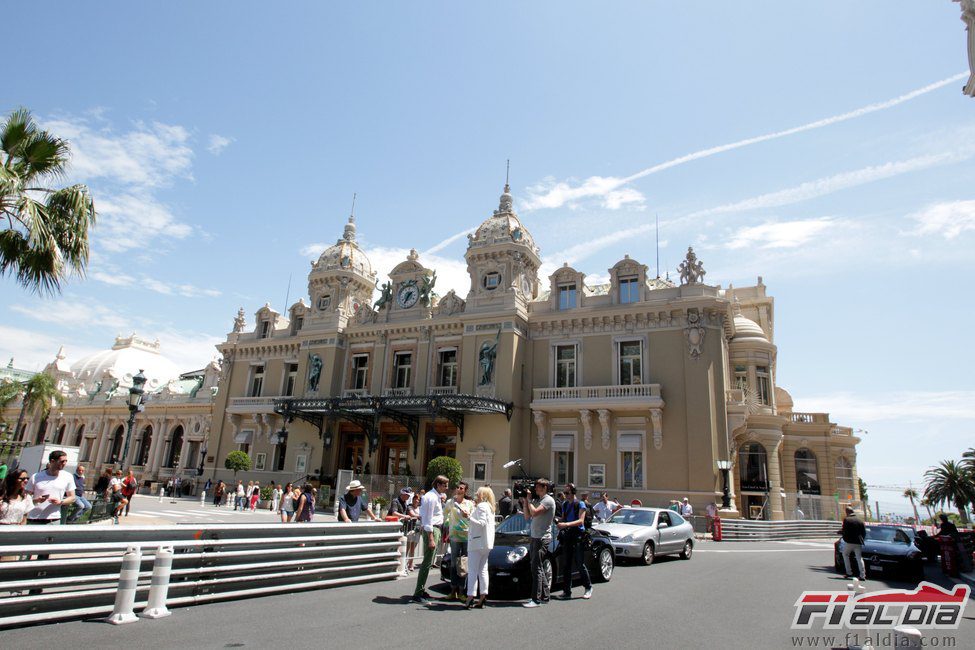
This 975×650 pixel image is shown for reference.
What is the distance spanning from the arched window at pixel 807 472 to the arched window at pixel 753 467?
13.7 feet

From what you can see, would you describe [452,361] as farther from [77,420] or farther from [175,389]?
[77,420]

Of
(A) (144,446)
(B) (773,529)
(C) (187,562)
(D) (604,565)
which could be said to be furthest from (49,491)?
(A) (144,446)

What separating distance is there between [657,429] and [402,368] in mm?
14798

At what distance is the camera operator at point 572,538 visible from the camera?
977 centimetres

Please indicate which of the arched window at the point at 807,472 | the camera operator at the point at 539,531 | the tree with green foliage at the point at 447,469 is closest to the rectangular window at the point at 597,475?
the tree with green foliage at the point at 447,469

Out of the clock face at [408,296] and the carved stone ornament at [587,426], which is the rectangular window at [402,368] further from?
the carved stone ornament at [587,426]

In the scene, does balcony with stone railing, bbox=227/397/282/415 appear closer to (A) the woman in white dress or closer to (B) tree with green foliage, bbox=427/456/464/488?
(B) tree with green foliage, bbox=427/456/464/488

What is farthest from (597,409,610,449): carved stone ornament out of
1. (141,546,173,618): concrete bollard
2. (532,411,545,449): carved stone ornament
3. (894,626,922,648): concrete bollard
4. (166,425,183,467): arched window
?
(166,425,183,467): arched window

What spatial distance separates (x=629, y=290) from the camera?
2967 cm

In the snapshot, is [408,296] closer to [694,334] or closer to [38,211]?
[694,334]

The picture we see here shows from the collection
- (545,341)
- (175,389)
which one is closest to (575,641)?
(545,341)

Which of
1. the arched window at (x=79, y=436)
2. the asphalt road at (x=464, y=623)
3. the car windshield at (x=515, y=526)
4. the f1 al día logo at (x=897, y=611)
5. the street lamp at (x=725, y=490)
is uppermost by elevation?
the arched window at (x=79, y=436)

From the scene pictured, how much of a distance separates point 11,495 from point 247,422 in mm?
31293

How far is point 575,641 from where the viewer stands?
708 cm
